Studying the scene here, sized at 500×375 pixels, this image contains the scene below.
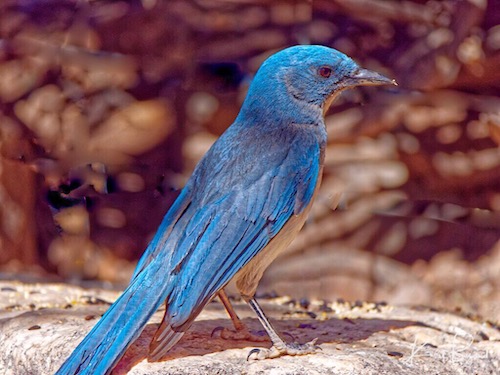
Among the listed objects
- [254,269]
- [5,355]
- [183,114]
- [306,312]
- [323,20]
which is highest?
[323,20]

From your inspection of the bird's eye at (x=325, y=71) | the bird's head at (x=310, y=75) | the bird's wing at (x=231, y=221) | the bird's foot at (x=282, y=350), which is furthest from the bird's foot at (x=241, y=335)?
the bird's eye at (x=325, y=71)

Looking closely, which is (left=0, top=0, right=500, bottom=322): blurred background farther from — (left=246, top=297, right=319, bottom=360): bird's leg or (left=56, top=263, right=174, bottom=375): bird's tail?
(left=56, top=263, right=174, bottom=375): bird's tail

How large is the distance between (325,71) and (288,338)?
1471mm

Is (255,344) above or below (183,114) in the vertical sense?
below

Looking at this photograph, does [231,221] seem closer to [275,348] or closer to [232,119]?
[275,348]

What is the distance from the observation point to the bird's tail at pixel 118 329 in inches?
138

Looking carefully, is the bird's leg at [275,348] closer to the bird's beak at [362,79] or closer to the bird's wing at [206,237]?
the bird's wing at [206,237]

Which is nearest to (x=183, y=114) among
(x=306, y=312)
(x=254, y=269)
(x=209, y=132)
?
(x=209, y=132)

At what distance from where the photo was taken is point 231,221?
3.84m

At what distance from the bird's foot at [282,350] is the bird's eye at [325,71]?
137cm

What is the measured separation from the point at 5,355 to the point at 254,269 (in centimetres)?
144

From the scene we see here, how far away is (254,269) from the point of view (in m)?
4.04

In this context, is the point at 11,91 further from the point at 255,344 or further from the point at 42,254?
the point at 255,344

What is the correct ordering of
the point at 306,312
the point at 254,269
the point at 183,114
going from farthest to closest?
the point at 183,114, the point at 306,312, the point at 254,269
